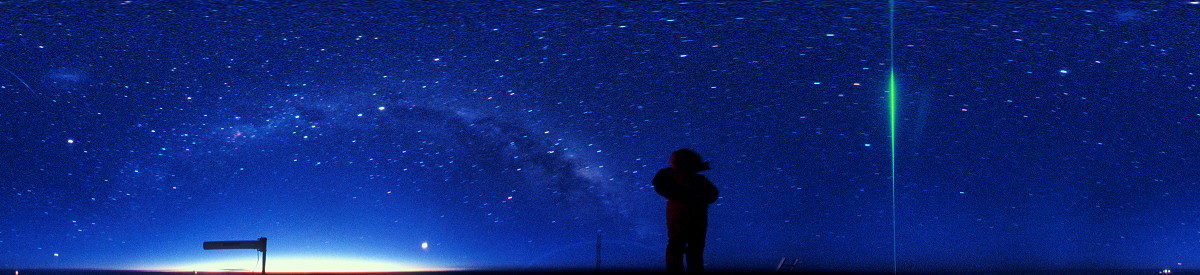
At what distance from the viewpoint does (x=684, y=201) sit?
18.6ft

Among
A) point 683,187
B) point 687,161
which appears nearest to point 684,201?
point 683,187

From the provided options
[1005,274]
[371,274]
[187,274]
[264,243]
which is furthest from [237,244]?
[1005,274]

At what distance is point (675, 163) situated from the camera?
574cm

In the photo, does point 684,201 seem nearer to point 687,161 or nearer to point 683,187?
point 683,187

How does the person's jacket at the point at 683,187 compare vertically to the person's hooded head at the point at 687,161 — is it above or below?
below

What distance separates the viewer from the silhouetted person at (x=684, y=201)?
5641mm

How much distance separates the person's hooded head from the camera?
5707mm

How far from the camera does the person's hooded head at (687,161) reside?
5.71 m

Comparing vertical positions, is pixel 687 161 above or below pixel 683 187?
above

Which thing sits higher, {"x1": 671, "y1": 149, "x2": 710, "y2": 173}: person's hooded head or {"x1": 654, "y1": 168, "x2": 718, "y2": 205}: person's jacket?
{"x1": 671, "y1": 149, "x2": 710, "y2": 173}: person's hooded head

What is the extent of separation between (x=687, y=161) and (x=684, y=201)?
271mm

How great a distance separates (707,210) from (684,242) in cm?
30

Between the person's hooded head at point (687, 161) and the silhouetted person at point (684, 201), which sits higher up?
the person's hooded head at point (687, 161)

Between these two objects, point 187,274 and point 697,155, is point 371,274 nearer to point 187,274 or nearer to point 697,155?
point 187,274
